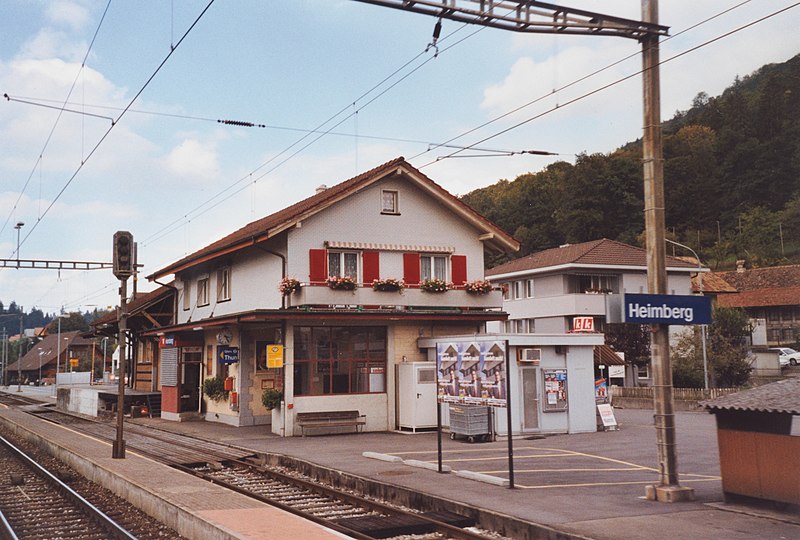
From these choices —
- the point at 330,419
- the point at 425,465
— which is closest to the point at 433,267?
the point at 330,419

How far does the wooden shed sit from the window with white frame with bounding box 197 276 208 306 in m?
24.9

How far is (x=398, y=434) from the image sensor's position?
76.7ft

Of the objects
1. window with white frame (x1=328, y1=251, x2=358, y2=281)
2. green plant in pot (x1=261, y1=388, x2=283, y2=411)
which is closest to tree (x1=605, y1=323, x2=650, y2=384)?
window with white frame (x1=328, y1=251, x2=358, y2=281)

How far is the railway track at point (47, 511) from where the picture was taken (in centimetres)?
1112

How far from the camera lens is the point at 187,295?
115ft

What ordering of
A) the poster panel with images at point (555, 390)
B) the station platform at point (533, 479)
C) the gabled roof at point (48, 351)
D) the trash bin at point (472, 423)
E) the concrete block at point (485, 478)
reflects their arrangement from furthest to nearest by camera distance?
the gabled roof at point (48, 351)
the poster panel with images at point (555, 390)
the trash bin at point (472, 423)
the concrete block at point (485, 478)
the station platform at point (533, 479)

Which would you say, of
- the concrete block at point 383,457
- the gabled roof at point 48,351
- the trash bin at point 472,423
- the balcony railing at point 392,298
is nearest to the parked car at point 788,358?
the balcony railing at point 392,298

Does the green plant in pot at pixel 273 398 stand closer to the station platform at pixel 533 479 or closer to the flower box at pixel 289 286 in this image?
the station platform at pixel 533 479

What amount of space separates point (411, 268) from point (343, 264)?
8.29ft

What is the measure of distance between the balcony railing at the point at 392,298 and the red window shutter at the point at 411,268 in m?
0.91

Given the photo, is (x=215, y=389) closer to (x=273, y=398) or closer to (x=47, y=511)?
(x=273, y=398)

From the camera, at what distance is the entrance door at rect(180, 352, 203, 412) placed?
31250 millimetres

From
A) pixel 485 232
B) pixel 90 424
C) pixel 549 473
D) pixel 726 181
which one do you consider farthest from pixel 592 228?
pixel 549 473

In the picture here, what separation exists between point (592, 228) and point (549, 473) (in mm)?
64057
